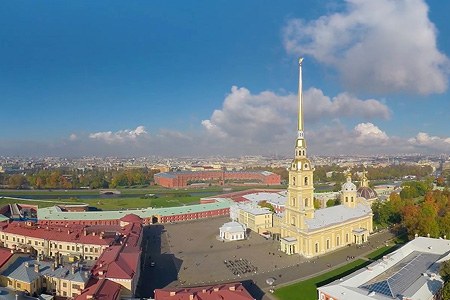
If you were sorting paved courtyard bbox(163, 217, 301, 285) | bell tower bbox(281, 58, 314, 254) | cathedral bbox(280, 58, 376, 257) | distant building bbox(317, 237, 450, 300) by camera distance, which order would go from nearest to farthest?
distant building bbox(317, 237, 450, 300)
paved courtyard bbox(163, 217, 301, 285)
cathedral bbox(280, 58, 376, 257)
bell tower bbox(281, 58, 314, 254)

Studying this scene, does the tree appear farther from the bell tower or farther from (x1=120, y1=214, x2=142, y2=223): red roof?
the bell tower

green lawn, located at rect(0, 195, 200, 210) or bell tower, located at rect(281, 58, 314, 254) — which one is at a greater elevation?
bell tower, located at rect(281, 58, 314, 254)

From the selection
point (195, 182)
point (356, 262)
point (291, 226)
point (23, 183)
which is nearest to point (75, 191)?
A: point (23, 183)

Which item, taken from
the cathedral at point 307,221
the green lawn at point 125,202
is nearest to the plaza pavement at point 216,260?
the cathedral at point 307,221

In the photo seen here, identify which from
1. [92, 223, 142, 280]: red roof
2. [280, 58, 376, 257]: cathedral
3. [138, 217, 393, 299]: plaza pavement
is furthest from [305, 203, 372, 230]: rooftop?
[92, 223, 142, 280]: red roof

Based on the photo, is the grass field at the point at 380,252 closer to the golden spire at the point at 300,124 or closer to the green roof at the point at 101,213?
the golden spire at the point at 300,124

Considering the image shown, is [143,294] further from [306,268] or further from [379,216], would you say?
[379,216]

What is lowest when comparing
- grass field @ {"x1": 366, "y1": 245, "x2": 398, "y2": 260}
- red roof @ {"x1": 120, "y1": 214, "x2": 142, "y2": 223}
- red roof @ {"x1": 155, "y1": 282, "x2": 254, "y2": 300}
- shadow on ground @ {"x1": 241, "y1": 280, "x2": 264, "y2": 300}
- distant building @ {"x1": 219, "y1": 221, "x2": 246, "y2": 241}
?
shadow on ground @ {"x1": 241, "y1": 280, "x2": 264, "y2": 300}

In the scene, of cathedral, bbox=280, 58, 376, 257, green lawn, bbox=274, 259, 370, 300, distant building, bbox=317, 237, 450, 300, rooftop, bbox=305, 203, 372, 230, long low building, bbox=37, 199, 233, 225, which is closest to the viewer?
distant building, bbox=317, 237, 450, 300
